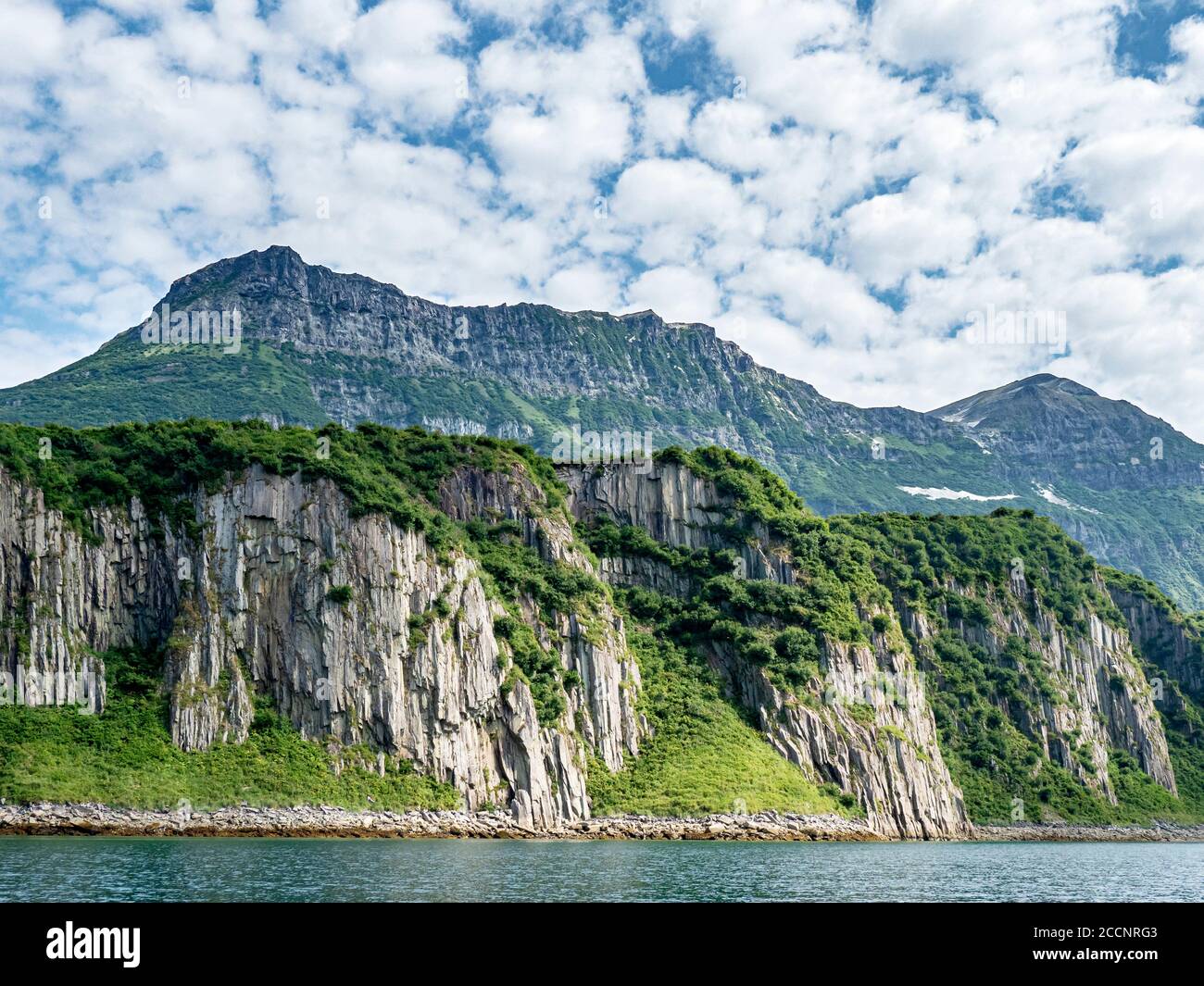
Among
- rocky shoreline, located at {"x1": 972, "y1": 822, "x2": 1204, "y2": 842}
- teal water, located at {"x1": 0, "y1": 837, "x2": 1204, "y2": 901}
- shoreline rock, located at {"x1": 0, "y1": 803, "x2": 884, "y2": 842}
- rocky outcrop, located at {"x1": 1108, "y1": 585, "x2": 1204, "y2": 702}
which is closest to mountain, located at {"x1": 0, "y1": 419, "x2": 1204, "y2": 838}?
shoreline rock, located at {"x1": 0, "y1": 803, "x2": 884, "y2": 842}

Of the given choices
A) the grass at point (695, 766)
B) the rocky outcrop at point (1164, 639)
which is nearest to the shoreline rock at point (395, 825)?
the grass at point (695, 766)

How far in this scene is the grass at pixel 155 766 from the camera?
85375 millimetres

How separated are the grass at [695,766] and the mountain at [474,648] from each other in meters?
0.30

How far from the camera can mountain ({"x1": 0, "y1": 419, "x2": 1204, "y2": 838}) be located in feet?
311

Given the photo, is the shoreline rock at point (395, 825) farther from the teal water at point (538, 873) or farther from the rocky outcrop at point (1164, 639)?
the rocky outcrop at point (1164, 639)

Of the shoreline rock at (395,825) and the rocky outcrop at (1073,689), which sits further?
the rocky outcrop at (1073,689)

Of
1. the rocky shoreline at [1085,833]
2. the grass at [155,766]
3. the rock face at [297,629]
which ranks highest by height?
the rock face at [297,629]

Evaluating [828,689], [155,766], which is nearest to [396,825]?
[155,766]

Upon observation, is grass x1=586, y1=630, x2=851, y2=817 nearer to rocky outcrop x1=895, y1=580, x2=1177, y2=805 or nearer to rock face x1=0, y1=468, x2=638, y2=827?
rock face x1=0, y1=468, x2=638, y2=827

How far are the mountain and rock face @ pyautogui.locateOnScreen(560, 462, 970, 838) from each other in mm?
322

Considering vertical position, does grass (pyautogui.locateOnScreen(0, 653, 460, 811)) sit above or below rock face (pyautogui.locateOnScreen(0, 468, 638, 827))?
below
